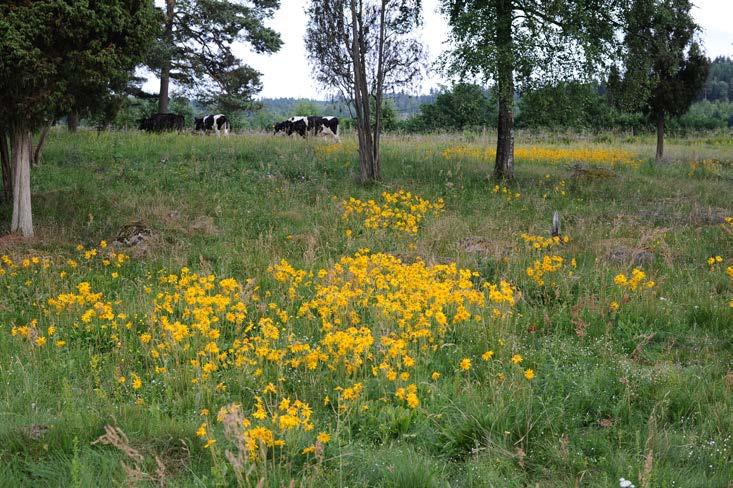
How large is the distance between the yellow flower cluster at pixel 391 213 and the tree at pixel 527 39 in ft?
10.8

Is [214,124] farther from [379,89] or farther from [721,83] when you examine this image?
[721,83]

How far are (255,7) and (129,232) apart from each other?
18248 millimetres

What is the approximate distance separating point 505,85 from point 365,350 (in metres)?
10.5

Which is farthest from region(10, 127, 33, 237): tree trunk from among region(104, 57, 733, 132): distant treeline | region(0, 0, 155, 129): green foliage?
region(104, 57, 733, 132): distant treeline

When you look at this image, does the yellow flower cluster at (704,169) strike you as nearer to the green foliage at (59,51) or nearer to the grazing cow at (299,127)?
the green foliage at (59,51)

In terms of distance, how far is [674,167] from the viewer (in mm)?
19297

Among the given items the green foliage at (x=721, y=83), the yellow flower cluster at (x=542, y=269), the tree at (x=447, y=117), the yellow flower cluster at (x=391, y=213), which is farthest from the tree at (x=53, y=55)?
the green foliage at (x=721, y=83)

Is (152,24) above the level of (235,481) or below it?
above

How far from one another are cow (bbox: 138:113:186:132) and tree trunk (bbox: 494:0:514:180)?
16.0 metres

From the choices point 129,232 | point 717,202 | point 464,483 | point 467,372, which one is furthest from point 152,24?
point 717,202

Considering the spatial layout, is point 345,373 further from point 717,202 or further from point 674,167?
point 674,167

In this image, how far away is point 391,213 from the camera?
10727mm

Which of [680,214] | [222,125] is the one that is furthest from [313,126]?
[680,214]

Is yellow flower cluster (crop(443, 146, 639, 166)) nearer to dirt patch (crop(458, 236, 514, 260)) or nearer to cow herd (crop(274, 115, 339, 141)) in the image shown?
cow herd (crop(274, 115, 339, 141))
